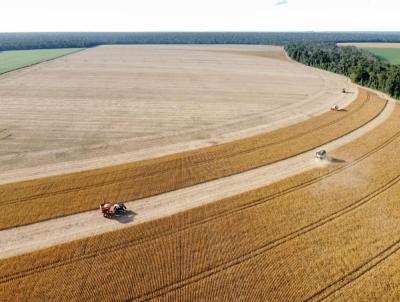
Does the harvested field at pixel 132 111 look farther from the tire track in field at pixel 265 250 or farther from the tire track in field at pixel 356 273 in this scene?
the tire track in field at pixel 356 273

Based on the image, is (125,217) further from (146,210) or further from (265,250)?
(265,250)

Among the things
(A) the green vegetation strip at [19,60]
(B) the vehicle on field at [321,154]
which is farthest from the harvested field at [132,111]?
(A) the green vegetation strip at [19,60]

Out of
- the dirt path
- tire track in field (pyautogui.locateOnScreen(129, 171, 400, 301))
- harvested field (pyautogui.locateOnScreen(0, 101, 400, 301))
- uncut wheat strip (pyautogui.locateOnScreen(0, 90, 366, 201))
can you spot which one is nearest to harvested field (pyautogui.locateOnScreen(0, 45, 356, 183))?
uncut wheat strip (pyautogui.locateOnScreen(0, 90, 366, 201))

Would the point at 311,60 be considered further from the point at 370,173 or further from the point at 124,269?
the point at 124,269

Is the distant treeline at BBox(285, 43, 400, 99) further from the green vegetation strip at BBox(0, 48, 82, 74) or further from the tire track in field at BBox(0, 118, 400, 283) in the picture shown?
the green vegetation strip at BBox(0, 48, 82, 74)

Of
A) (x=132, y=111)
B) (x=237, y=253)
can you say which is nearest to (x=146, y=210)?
(x=237, y=253)

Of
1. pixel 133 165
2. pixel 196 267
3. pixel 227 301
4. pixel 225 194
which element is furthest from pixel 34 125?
pixel 227 301
